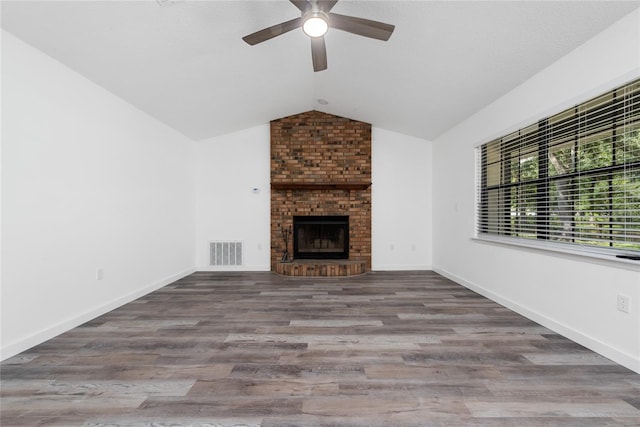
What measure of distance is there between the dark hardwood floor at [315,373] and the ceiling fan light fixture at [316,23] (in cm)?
240

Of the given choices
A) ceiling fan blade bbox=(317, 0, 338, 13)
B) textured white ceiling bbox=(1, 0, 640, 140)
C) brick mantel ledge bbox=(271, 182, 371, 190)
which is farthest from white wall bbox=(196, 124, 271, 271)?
ceiling fan blade bbox=(317, 0, 338, 13)

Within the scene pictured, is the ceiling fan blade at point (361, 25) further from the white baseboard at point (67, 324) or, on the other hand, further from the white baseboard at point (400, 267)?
the white baseboard at point (400, 267)

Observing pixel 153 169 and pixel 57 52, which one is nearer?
pixel 57 52

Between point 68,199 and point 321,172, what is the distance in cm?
353

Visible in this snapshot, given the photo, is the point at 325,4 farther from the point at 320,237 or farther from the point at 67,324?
the point at 320,237

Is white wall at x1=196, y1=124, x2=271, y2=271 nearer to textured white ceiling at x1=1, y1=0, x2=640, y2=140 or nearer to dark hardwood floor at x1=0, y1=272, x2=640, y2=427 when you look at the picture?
textured white ceiling at x1=1, y1=0, x2=640, y2=140

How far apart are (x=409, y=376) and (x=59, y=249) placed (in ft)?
9.81

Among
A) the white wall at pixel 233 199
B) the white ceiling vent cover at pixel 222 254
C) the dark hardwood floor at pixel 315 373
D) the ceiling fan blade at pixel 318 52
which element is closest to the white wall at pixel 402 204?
the white wall at pixel 233 199

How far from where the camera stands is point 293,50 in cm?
312

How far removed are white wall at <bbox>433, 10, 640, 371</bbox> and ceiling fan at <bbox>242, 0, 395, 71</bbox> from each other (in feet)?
5.13

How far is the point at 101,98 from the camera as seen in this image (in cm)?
301

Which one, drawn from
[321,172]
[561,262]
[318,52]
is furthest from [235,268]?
[561,262]

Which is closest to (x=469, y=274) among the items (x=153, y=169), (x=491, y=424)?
(x=491, y=424)

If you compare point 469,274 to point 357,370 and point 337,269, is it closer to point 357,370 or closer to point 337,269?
point 337,269
